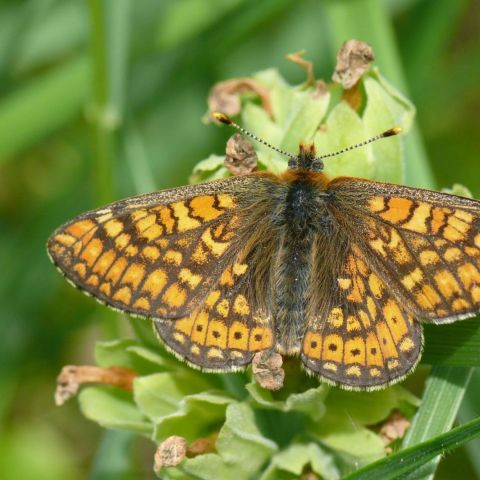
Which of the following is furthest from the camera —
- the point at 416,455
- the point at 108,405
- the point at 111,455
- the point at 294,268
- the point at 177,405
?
the point at 111,455

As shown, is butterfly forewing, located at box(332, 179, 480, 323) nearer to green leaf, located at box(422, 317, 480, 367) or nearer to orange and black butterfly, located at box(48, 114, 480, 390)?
orange and black butterfly, located at box(48, 114, 480, 390)

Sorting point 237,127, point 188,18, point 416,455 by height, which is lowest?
point 416,455

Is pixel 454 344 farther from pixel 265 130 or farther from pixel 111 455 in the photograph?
pixel 111 455

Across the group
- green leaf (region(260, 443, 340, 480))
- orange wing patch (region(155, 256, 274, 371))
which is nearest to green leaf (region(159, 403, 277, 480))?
green leaf (region(260, 443, 340, 480))

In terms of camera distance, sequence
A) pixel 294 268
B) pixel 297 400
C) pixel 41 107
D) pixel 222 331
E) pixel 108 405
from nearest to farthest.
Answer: pixel 297 400, pixel 222 331, pixel 294 268, pixel 108 405, pixel 41 107

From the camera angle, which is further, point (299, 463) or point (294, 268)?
point (294, 268)

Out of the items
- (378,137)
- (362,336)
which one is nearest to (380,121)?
(378,137)

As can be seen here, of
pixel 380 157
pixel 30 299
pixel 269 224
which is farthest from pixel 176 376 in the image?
pixel 30 299
